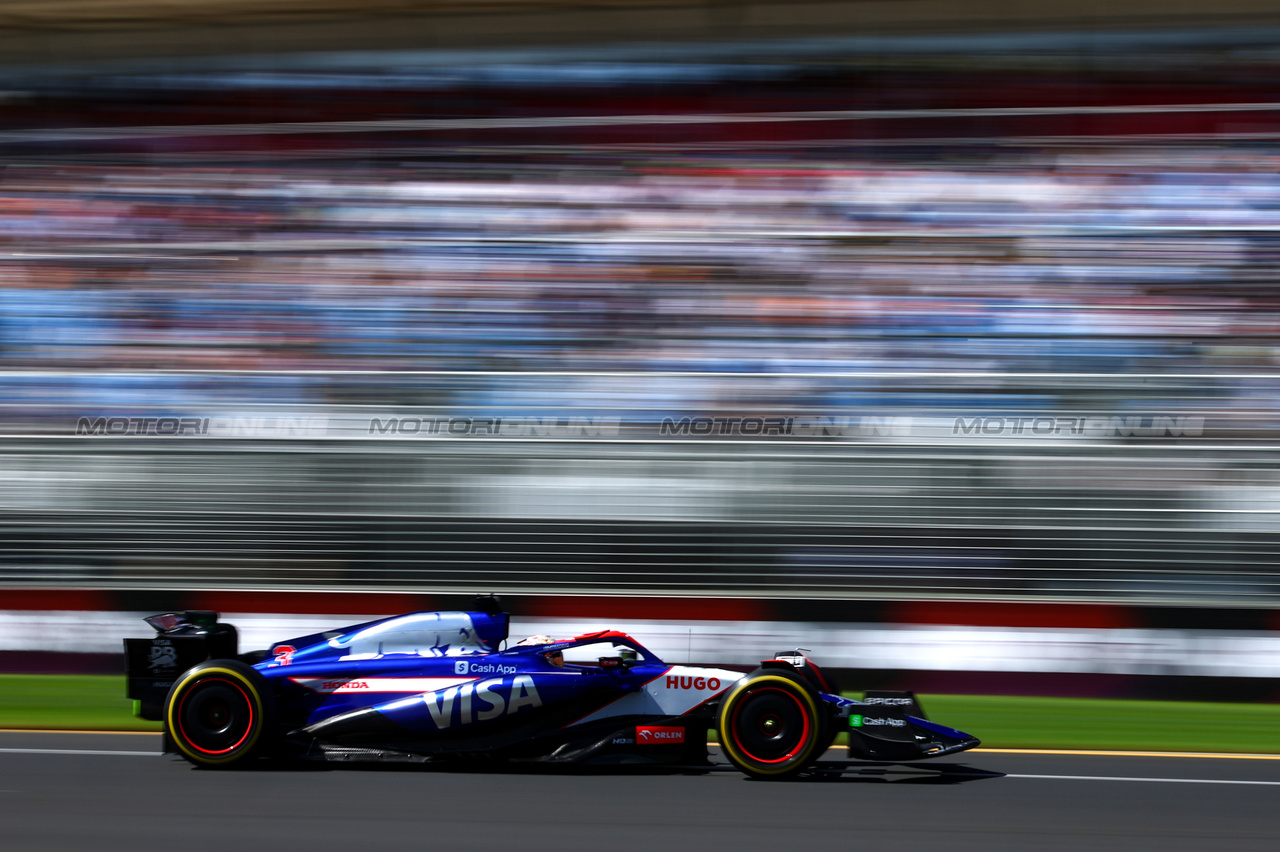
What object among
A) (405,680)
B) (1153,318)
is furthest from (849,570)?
(405,680)

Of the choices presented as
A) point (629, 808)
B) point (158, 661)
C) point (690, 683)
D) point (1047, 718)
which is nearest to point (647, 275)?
point (1047, 718)

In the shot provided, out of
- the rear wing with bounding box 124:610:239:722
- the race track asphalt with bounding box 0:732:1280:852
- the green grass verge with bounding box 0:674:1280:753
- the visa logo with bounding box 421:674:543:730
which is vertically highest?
the rear wing with bounding box 124:610:239:722

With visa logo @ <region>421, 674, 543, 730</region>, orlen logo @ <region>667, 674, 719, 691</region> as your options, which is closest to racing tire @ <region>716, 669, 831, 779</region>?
orlen logo @ <region>667, 674, 719, 691</region>

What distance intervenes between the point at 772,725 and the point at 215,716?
2241mm

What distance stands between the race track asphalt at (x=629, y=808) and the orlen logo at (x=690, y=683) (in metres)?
0.36

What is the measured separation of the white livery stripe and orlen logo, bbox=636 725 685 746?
0.69m

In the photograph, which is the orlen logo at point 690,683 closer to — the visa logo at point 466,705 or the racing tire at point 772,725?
the racing tire at point 772,725

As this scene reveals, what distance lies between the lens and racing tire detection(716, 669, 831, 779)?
4.93m

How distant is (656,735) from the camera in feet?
16.7

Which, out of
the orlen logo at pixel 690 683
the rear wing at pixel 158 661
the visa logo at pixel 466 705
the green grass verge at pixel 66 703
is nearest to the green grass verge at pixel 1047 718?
the green grass verge at pixel 66 703

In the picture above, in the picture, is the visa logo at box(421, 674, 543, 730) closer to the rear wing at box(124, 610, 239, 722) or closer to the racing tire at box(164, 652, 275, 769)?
the racing tire at box(164, 652, 275, 769)

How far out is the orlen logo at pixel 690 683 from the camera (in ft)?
16.7

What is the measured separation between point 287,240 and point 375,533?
272cm

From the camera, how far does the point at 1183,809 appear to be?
184 inches
